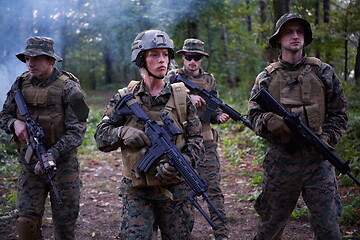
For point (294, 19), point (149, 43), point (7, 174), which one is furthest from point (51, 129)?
point (7, 174)

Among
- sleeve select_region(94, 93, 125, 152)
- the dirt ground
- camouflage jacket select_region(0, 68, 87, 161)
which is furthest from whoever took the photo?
the dirt ground

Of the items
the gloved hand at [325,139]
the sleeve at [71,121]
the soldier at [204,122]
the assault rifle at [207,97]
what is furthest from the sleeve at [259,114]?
the sleeve at [71,121]

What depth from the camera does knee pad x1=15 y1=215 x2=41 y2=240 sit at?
422 centimetres

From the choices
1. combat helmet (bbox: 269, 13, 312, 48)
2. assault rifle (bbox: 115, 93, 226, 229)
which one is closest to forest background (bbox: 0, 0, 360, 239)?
combat helmet (bbox: 269, 13, 312, 48)

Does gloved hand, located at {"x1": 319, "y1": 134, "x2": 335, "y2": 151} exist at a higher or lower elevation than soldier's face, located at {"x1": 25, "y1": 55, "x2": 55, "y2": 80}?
lower

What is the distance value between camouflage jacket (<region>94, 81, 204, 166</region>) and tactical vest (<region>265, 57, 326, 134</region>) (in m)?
0.94

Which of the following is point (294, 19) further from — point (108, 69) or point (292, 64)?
point (108, 69)

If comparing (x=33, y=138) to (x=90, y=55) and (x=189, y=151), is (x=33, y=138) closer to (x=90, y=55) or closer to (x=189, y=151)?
(x=189, y=151)

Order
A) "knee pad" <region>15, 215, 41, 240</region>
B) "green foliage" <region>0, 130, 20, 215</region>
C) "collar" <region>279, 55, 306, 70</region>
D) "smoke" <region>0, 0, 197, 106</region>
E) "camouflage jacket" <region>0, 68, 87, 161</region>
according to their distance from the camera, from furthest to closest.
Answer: "smoke" <region>0, 0, 197, 106</region>, "green foliage" <region>0, 130, 20, 215</region>, "camouflage jacket" <region>0, 68, 87, 161</region>, "knee pad" <region>15, 215, 41, 240</region>, "collar" <region>279, 55, 306, 70</region>

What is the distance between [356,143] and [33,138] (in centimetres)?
556

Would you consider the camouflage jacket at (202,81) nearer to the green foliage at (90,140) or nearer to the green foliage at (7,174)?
the green foliage at (7,174)

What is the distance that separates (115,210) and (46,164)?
3.18m

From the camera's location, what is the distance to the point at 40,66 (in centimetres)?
449

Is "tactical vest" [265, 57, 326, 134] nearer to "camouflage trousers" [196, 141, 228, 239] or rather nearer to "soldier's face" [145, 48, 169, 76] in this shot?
"soldier's face" [145, 48, 169, 76]
